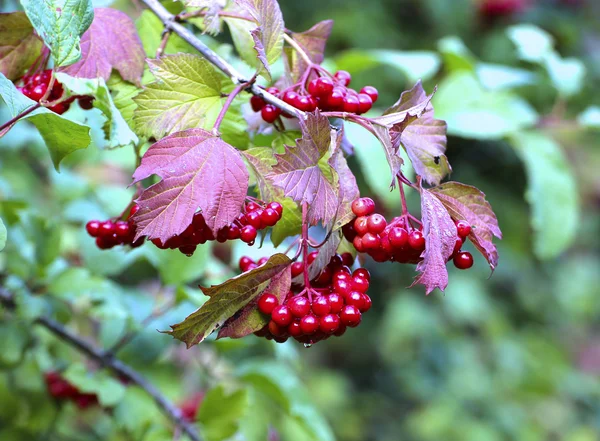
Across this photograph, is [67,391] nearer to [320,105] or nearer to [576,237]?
[320,105]

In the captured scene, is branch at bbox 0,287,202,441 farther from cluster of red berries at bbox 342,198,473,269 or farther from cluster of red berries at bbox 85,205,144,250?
cluster of red berries at bbox 342,198,473,269

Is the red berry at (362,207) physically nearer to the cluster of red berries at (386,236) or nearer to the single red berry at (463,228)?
the cluster of red berries at (386,236)

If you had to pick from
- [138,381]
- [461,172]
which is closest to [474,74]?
[461,172]

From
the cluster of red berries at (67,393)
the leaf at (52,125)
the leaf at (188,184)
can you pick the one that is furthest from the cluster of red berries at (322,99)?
the cluster of red berries at (67,393)

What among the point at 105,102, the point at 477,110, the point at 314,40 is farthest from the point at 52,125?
the point at 477,110

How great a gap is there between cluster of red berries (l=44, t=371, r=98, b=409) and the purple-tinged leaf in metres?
0.87

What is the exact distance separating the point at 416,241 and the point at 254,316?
19 cm

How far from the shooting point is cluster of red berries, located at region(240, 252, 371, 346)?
0.67 m

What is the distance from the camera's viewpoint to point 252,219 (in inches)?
26.9

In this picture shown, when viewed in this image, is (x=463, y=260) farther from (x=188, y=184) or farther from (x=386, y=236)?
(x=188, y=184)

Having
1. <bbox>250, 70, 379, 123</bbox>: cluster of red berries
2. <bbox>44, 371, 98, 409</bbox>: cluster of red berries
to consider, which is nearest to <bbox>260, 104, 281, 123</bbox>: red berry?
<bbox>250, 70, 379, 123</bbox>: cluster of red berries

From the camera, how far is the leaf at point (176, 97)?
2.45ft

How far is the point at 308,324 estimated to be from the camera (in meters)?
0.66

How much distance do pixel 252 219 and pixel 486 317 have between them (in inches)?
102
